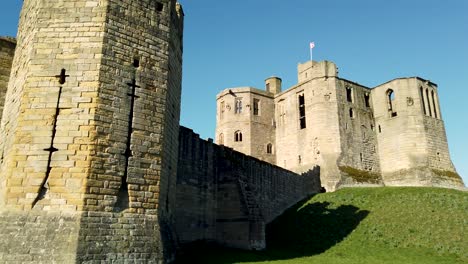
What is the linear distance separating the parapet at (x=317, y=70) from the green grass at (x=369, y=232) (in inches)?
560

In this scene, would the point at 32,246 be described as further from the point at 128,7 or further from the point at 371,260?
the point at 371,260

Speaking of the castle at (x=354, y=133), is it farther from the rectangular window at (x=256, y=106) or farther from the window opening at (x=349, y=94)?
the rectangular window at (x=256, y=106)

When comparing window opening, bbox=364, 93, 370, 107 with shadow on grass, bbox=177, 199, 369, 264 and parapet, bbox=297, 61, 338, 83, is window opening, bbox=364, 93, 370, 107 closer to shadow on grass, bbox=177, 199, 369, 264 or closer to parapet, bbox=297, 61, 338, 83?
parapet, bbox=297, 61, 338, 83

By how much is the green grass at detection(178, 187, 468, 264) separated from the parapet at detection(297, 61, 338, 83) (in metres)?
14.2

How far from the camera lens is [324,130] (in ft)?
120

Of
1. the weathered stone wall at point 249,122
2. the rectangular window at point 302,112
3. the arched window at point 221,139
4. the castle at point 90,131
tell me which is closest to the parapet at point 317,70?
the rectangular window at point 302,112

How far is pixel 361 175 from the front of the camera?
35.7 metres

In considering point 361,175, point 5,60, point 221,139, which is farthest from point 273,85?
point 5,60

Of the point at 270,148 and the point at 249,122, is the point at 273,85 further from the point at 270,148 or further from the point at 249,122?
the point at 270,148

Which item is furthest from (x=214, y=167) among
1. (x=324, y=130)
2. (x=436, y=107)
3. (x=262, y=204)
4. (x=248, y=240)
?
(x=436, y=107)

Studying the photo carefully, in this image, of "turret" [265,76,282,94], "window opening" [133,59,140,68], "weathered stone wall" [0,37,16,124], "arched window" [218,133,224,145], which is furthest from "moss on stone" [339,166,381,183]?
"weathered stone wall" [0,37,16,124]

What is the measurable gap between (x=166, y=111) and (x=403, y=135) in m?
31.1

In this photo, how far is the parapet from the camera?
1495 inches

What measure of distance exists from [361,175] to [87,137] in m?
30.7
